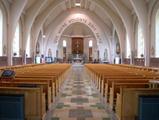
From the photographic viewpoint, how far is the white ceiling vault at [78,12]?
24.5 meters

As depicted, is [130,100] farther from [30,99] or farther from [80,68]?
[80,68]

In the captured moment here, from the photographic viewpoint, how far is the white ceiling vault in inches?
963

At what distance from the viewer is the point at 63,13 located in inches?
1702

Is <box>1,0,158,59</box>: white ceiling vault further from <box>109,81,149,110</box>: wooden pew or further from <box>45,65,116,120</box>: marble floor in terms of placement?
<box>109,81,149,110</box>: wooden pew

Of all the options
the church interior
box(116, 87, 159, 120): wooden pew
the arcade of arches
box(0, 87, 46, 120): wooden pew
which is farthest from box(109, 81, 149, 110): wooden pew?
the arcade of arches

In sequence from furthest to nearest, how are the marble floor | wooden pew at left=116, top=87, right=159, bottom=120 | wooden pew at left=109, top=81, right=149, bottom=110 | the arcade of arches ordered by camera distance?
the arcade of arches, wooden pew at left=109, top=81, right=149, bottom=110, the marble floor, wooden pew at left=116, top=87, right=159, bottom=120

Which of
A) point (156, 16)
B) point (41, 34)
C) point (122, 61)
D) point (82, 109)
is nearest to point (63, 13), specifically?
point (41, 34)

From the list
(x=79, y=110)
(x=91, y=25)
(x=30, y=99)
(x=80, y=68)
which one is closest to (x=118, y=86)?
(x=79, y=110)

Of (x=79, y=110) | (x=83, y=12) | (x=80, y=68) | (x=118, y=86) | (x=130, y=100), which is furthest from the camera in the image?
(x=83, y=12)

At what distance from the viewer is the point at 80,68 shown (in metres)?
34.9

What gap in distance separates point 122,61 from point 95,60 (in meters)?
13.3

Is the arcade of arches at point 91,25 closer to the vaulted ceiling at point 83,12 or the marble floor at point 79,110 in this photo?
the vaulted ceiling at point 83,12


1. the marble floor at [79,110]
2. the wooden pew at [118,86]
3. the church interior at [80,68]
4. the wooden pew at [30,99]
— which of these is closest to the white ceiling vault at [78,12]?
the church interior at [80,68]

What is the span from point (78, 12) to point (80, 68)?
12.2m
